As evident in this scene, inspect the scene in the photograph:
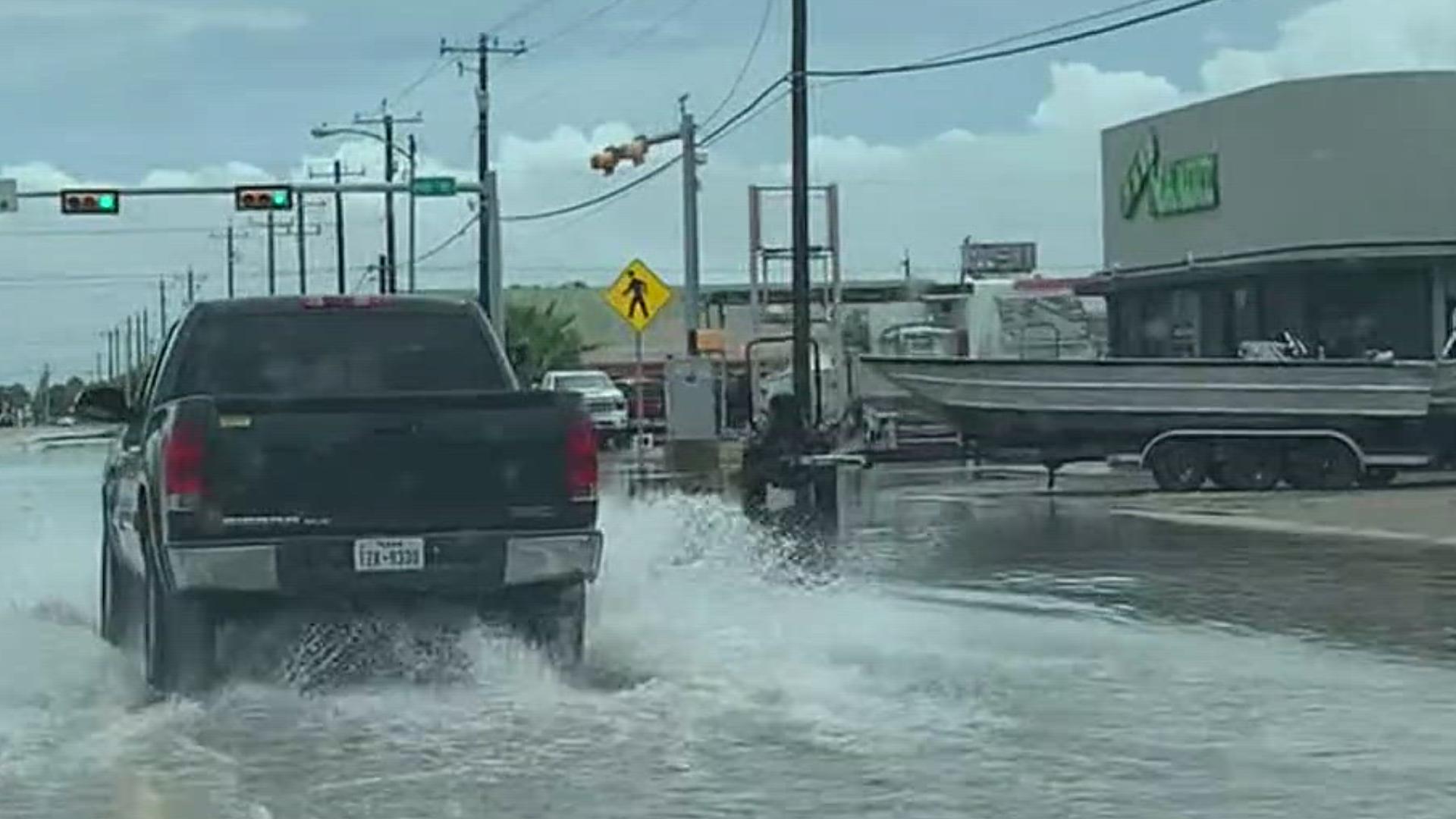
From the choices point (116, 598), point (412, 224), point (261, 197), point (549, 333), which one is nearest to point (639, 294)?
point (261, 197)

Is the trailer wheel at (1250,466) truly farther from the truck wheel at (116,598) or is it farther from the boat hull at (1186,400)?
the truck wheel at (116,598)

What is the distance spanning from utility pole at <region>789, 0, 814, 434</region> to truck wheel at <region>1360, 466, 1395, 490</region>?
776 centimetres

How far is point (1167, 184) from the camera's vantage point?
1769 inches

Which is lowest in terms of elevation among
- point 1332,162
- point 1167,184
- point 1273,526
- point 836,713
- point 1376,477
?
point 836,713

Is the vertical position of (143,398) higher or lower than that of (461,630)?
higher

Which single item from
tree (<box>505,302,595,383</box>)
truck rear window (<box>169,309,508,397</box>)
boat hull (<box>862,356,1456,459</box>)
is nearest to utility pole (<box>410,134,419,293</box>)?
tree (<box>505,302,595,383</box>)

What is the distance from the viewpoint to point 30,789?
995 cm

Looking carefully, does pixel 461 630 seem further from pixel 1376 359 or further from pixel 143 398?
pixel 1376 359

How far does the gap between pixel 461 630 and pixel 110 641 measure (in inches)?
141

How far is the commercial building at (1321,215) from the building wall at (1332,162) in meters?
0.02

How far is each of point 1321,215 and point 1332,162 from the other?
2.81 feet

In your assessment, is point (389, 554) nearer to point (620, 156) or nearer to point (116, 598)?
point (116, 598)

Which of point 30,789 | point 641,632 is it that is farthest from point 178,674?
point 641,632

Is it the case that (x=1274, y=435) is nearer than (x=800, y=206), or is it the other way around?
(x=1274, y=435)
